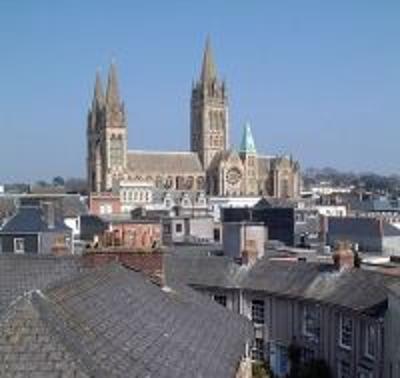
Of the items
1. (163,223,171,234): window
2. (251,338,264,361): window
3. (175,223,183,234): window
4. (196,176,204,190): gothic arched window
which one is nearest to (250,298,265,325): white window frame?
(251,338,264,361): window

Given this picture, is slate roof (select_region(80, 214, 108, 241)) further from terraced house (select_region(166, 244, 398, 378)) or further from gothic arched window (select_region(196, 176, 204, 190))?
gothic arched window (select_region(196, 176, 204, 190))

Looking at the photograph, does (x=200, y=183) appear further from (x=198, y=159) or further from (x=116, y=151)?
(x=116, y=151)

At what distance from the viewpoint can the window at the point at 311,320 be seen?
37344mm

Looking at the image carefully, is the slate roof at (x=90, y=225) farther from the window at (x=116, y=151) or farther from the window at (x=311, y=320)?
the window at (x=116, y=151)

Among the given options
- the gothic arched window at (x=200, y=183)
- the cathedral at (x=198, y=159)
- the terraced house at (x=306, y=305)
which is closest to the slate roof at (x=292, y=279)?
the terraced house at (x=306, y=305)

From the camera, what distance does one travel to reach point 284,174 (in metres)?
174

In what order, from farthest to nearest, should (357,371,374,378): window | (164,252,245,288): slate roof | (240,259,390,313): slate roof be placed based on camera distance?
1. (164,252,245,288): slate roof
2. (240,259,390,313): slate roof
3. (357,371,374,378): window

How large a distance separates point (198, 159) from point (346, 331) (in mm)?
143709

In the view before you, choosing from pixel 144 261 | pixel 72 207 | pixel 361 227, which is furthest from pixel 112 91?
pixel 144 261

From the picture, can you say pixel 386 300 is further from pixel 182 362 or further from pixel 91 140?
pixel 91 140

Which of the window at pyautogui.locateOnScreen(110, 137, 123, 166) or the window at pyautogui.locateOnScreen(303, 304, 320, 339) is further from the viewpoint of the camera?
the window at pyautogui.locateOnScreen(110, 137, 123, 166)

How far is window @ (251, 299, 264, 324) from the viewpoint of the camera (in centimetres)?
4156

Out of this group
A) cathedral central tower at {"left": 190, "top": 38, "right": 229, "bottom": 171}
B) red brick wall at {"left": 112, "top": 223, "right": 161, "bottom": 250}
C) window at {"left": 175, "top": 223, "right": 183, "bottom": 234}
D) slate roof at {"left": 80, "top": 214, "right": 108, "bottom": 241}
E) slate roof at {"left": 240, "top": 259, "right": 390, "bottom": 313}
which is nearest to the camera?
red brick wall at {"left": 112, "top": 223, "right": 161, "bottom": 250}

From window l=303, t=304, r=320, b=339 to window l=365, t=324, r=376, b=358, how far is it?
4.62 metres
